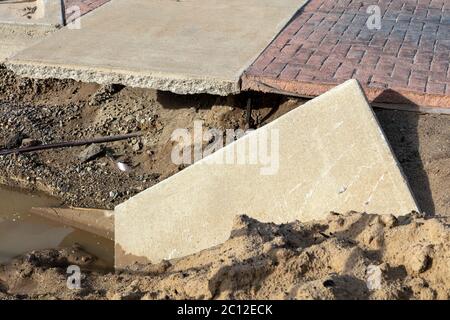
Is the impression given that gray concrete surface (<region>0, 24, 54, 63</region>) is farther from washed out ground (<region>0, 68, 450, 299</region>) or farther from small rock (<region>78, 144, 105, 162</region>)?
small rock (<region>78, 144, 105, 162</region>)

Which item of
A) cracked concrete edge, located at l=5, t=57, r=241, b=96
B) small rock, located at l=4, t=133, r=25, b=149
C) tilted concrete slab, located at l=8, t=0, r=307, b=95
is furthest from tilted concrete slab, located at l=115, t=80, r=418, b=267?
small rock, located at l=4, t=133, r=25, b=149

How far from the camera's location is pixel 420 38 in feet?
21.5

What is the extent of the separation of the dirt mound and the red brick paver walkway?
164 centimetres

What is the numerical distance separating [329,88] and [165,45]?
1.82 m

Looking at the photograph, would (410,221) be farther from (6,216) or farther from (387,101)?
(6,216)

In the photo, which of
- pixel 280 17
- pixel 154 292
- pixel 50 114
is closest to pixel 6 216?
pixel 50 114

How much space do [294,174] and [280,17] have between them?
2.91m

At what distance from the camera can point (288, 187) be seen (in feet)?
15.8

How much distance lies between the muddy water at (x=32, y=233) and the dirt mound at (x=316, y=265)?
132 centimetres

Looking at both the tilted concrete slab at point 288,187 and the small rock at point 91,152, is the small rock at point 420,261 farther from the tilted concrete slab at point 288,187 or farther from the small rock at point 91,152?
the small rock at point 91,152

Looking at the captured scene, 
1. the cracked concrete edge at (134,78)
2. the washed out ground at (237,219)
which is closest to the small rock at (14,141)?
the washed out ground at (237,219)

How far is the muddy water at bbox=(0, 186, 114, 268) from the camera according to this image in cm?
581

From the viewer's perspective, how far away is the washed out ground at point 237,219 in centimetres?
368

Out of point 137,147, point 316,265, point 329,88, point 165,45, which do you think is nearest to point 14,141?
point 137,147
